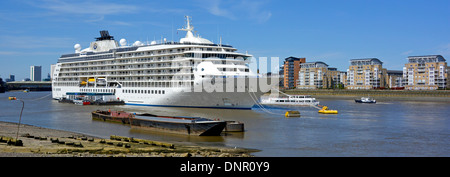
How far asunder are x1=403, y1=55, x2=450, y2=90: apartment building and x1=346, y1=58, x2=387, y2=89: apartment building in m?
10.8

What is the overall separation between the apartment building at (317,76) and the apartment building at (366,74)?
13.3m

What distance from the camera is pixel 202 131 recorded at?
1097 inches

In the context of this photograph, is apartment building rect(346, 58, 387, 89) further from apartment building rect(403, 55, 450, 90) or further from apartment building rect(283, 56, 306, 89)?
apartment building rect(283, 56, 306, 89)

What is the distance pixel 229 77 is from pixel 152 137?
20.0 m

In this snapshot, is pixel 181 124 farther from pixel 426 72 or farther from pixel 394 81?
pixel 394 81

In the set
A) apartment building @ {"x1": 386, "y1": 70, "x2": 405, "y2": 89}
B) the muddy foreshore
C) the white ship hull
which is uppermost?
apartment building @ {"x1": 386, "y1": 70, "x2": 405, "y2": 89}

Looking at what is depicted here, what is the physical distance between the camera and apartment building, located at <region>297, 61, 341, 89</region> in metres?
156

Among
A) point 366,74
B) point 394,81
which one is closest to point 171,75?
point 366,74

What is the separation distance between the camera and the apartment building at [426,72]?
11906cm

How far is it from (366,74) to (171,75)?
103 m

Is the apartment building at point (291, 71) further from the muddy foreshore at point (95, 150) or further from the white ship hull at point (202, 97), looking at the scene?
the muddy foreshore at point (95, 150)

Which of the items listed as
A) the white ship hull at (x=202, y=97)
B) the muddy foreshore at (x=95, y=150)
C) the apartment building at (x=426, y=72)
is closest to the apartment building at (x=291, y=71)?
the apartment building at (x=426, y=72)

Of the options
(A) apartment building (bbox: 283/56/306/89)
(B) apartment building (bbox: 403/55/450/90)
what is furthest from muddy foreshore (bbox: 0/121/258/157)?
(A) apartment building (bbox: 283/56/306/89)
